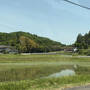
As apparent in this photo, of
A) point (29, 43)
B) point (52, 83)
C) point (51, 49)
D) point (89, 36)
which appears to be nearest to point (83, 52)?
point (29, 43)

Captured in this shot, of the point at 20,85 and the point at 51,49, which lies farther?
the point at 51,49

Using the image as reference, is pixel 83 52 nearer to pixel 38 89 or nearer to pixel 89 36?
pixel 89 36

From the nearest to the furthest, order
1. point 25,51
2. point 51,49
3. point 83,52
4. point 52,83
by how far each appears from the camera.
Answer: point 52,83 < point 83,52 < point 25,51 < point 51,49

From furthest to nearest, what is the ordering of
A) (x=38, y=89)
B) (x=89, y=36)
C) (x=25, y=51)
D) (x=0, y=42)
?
(x=0, y=42) → (x=89, y=36) → (x=25, y=51) → (x=38, y=89)

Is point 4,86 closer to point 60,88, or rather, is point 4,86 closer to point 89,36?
point 60,88

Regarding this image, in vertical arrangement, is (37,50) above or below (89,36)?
below

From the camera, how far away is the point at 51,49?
118 metres

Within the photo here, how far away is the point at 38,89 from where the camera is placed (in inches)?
379

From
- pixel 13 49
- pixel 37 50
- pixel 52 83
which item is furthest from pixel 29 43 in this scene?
pixel 52 83

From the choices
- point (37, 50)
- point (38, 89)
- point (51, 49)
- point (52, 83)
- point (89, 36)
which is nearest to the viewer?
point (38, 89)

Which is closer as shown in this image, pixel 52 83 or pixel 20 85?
pixel 20 85

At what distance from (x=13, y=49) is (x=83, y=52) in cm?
4643

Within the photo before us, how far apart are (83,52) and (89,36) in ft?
175

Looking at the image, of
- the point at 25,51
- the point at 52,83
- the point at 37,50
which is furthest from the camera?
the point at 37,50
